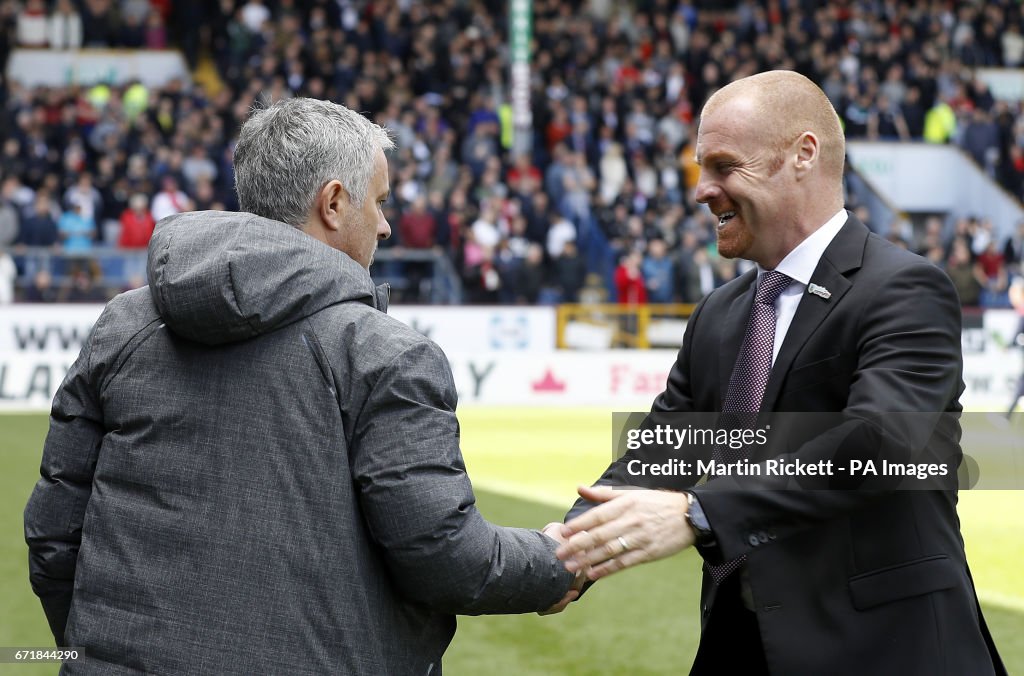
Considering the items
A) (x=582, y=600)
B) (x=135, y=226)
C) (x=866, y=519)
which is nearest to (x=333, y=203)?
(x=866, y=519)

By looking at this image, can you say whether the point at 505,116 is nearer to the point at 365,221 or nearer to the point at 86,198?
the point at 86,198

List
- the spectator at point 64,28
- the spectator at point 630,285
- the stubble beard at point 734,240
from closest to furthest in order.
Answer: the stubble beard at point 734,240 < the spectator at point 630,285 < the spectator at point 64,28

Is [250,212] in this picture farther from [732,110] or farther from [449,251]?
[449,251]

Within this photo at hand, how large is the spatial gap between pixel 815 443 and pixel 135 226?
1704cm

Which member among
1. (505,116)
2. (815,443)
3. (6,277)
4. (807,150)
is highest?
(807,150)

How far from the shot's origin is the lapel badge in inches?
Answer: 115

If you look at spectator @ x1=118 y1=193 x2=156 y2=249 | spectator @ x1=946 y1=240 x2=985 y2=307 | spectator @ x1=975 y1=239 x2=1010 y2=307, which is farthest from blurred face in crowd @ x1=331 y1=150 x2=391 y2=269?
spectator @ x1=975 y1=239 x2=1010 y2=307

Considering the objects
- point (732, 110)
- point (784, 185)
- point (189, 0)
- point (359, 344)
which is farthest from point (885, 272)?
point (189, 0)

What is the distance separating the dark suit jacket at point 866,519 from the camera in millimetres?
2723

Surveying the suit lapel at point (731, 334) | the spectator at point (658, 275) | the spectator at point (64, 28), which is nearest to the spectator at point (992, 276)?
the spectator at point (658, 275)

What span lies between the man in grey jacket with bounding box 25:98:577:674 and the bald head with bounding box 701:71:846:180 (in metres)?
0.99

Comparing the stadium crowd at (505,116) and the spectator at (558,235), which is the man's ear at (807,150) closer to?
the stadium crowd at (505,116)

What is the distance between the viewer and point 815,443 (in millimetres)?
2752

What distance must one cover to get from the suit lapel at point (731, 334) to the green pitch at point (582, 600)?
3.20 meters
